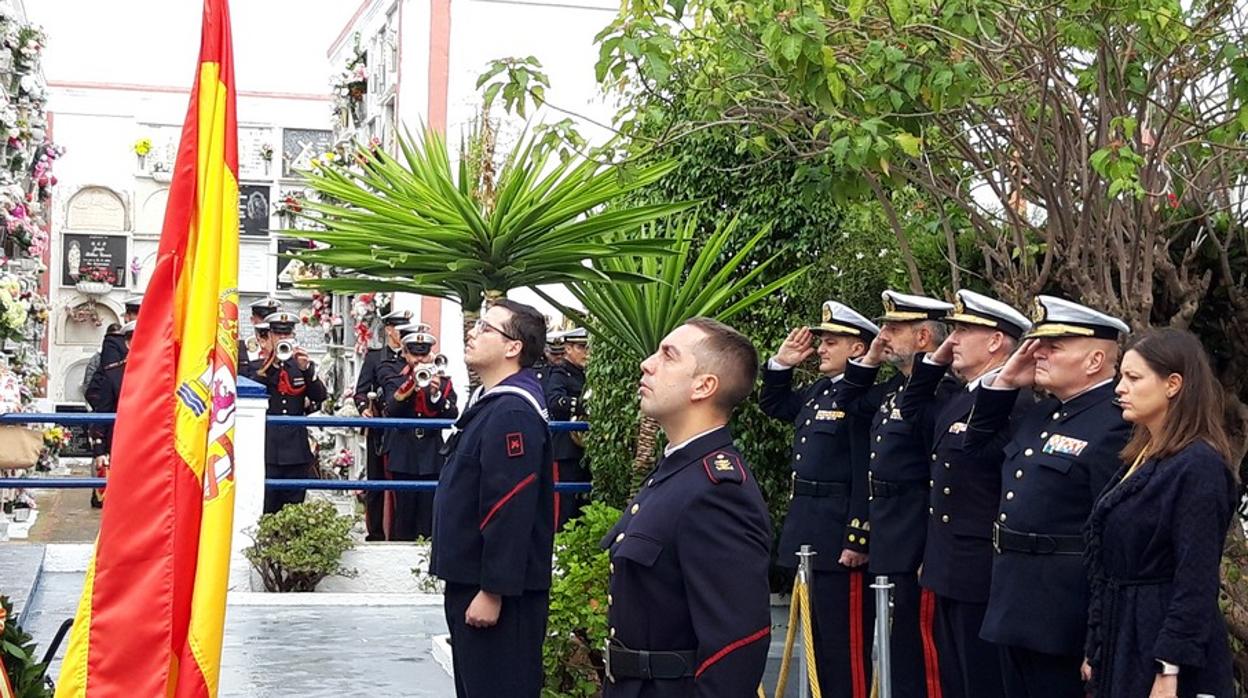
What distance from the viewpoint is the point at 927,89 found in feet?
23.4

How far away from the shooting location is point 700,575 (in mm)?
4262

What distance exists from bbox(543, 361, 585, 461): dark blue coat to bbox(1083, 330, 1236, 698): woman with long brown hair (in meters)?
7.76

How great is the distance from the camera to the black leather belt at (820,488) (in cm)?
818

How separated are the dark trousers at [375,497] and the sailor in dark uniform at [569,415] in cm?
235

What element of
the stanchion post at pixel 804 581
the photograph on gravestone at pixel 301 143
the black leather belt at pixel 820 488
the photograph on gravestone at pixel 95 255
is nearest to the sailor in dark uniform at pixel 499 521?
the stanchion post at pixel 804 581

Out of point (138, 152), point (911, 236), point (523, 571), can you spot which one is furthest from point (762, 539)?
point (138, 152)

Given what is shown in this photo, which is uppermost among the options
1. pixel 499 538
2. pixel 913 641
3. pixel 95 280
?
pixel 95 280

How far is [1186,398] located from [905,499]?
2358 mm

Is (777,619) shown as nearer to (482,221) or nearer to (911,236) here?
(911,236)

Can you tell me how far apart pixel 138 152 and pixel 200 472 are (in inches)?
1440

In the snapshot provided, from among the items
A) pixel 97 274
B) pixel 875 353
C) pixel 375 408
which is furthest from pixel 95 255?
pixel 875 353

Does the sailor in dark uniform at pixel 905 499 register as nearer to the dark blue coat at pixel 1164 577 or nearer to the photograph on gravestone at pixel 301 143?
the dark blue coat at pixel 1164 577

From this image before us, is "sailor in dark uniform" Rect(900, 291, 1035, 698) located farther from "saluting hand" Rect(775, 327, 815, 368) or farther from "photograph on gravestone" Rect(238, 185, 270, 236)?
"photograph on gravestone" Rect(238, 185, 270, 236)

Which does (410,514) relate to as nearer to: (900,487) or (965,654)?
(900,487)
